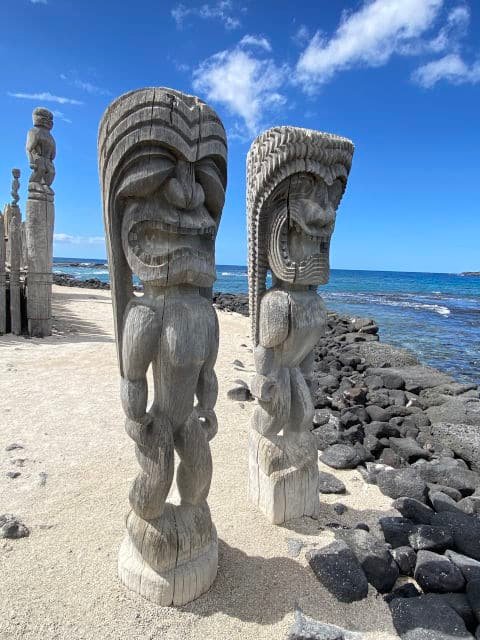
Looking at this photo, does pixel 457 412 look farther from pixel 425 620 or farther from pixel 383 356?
pixel 425 620

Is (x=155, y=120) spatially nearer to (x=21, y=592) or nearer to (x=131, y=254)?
(x=131, y=254)

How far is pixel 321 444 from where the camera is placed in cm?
510

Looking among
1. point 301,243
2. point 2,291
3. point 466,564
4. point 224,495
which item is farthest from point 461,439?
point 2,291

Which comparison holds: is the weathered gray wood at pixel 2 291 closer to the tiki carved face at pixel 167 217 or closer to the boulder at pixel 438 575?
the tiki carved face at pixel 167 217

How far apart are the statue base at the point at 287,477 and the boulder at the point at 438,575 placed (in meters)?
0.89

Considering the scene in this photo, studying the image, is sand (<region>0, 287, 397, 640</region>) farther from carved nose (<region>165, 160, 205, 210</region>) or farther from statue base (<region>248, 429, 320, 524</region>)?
carved nose (<region>165, 160, 205, 210</region>)

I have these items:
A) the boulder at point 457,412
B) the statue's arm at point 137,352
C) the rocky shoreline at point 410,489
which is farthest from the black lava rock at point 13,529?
the boulder at point 457,412

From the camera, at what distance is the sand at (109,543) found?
2.43m

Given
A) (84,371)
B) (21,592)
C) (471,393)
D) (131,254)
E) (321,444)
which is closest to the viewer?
(131,254)

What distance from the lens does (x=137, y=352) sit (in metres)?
2.34

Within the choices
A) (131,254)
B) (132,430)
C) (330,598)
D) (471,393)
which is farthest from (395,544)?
(471,393)

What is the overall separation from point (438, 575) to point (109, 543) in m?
2.26

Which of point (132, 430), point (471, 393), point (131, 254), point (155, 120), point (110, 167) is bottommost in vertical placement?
point (471, 393)

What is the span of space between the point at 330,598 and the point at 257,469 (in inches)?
43.3
